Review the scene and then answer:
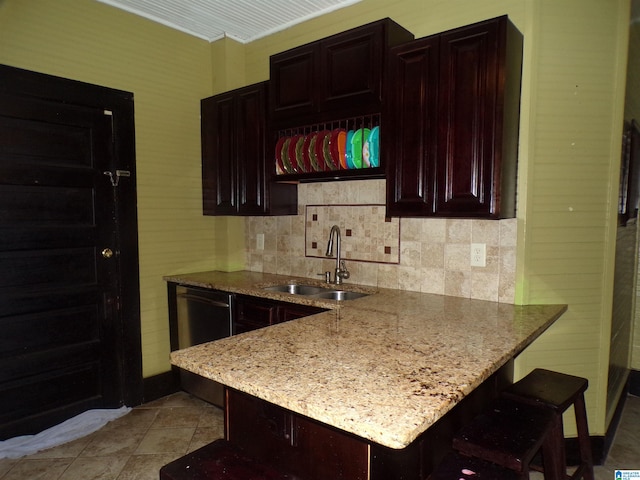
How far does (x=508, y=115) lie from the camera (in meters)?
2.01

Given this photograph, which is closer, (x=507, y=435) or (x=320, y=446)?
(x=320, y=446)

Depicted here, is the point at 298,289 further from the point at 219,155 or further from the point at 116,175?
the point at 116,175

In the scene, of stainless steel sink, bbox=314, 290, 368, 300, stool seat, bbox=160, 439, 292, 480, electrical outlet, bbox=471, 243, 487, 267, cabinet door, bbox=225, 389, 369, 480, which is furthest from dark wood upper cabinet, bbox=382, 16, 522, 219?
stool seat, bbox=160, 439, 292, 480

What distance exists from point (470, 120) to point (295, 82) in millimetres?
1187

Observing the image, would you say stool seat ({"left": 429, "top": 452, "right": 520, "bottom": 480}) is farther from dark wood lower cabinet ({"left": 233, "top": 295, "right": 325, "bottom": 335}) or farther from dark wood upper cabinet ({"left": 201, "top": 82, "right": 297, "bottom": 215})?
dark wood upper cabinet ({"left": 201, "top": 82, "right": 297, "bottom": 215})

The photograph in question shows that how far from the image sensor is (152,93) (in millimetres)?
3119

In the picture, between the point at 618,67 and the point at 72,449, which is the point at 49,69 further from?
the point at 618,67

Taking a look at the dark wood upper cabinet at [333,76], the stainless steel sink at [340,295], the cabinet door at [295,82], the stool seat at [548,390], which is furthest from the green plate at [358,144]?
the stool seat at [548,390]

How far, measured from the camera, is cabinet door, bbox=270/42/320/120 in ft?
8.37

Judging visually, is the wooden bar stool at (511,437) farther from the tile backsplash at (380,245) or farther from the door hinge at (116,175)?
the door hinge at (116,175)

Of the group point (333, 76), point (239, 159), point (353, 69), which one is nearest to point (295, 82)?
point (333, 76)

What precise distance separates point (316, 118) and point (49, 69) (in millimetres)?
1732

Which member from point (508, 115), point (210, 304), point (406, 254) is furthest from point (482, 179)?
point (210, 304)

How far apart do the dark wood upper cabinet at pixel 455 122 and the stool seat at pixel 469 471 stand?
114cm
